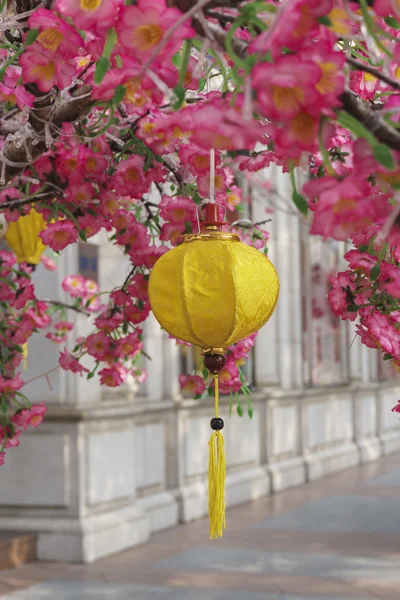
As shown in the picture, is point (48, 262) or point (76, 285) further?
point (48, 262)

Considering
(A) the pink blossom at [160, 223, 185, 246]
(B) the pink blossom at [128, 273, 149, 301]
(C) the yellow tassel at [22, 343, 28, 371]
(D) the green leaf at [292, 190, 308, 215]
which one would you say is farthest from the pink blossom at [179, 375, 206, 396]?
(D) the green leaf at [292, 190, 308, 215]

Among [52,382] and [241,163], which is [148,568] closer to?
[52,382]

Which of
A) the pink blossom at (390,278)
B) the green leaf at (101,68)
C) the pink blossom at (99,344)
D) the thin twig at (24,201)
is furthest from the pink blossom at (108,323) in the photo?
the green leaf at (101,68)

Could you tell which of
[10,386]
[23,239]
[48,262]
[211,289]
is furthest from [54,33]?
[48,262]

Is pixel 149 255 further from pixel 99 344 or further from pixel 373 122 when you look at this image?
pixel 373 122

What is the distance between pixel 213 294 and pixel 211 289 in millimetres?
24

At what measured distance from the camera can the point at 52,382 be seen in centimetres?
719

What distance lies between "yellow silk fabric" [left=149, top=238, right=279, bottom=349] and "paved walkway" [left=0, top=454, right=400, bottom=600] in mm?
3807

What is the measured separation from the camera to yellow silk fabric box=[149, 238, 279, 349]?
8.13ft

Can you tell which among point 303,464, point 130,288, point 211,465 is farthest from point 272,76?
point 303,464

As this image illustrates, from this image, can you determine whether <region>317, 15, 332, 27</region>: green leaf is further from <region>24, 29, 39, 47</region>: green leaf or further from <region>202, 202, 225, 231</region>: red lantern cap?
<region>202, 202, 225, 231</region>: red lantern cap

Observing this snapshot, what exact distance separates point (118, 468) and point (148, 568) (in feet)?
3.12

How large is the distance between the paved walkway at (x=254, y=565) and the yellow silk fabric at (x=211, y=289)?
3807 millimetres

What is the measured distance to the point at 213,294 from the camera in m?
2.52
